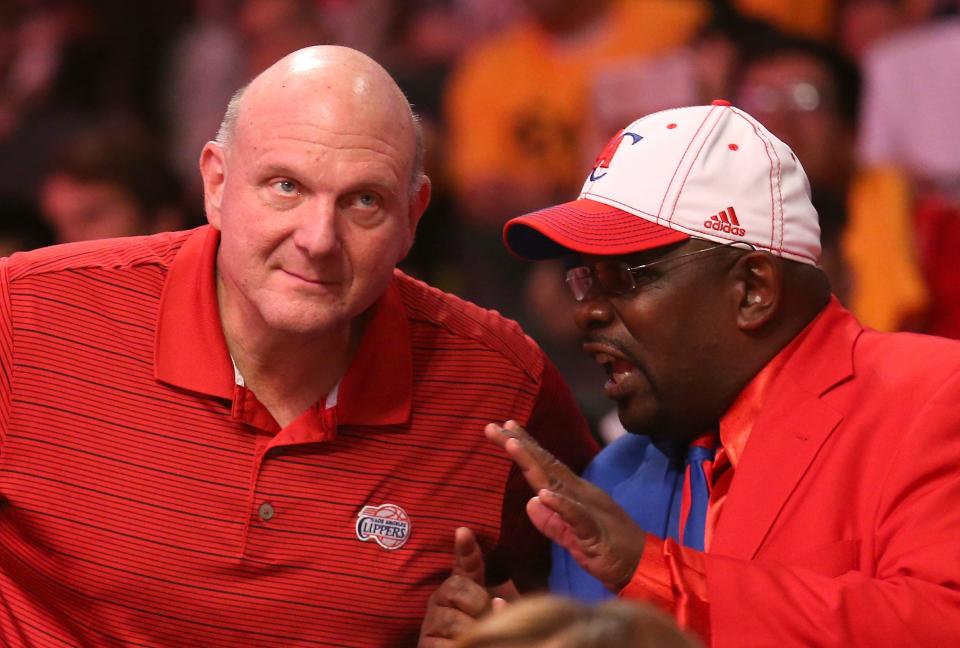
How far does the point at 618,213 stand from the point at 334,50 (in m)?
0.58

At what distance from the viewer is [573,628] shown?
154cm

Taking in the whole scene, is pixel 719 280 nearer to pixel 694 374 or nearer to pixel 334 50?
pixel 694 374

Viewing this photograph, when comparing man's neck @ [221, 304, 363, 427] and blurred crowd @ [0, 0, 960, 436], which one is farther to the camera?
blurred crowd @ [0, 0, 960, 436]

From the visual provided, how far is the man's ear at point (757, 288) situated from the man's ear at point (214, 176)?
3.05 feet

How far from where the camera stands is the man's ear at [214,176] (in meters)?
2.75

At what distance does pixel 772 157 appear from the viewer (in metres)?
2.69

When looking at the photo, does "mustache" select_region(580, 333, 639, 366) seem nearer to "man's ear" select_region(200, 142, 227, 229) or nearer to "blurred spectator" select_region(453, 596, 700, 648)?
"man's ear" select_region(200, 142, 227, 229)

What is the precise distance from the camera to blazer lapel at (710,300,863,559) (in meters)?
2.54

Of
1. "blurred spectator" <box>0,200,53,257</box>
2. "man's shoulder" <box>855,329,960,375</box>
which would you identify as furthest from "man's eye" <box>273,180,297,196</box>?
"blurred spectator" <box>0,200,53,257</box>

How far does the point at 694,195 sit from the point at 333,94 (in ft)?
2.11

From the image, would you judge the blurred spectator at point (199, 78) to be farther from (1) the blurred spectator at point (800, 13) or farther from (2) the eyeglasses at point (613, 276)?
(2) the eyeglasses at point (613, 276)

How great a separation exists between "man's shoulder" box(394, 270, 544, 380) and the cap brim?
257 mm

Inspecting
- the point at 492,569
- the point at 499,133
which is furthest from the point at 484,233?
the point at 492,569

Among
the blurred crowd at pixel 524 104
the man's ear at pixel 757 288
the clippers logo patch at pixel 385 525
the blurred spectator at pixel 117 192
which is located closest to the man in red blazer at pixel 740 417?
the man's ear at pixel 757 288
